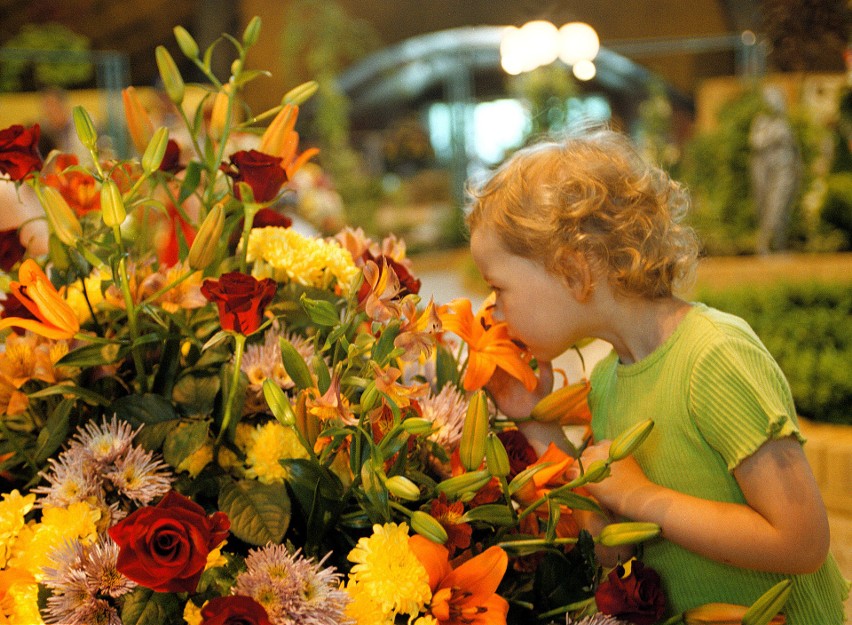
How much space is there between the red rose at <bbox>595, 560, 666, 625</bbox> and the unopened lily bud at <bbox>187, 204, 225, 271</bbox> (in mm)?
444

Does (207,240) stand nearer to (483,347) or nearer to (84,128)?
(84,128)

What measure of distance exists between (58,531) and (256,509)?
158 millimetres

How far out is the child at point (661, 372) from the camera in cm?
81

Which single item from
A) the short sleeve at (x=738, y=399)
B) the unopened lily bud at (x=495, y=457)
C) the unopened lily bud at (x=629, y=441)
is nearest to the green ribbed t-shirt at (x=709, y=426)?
the short sleeve at (x=738, y=399)

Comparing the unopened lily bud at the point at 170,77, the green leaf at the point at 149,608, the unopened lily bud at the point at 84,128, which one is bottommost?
the green leaf at the point at 149,608

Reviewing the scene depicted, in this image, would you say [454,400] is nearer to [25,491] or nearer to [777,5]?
[25,491]

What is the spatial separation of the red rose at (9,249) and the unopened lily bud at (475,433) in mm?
517

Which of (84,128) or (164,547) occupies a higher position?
(84,128)

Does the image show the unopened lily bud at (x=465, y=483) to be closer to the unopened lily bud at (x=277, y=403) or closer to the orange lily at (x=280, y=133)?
the unopened lily bud at (x=277, y=403)

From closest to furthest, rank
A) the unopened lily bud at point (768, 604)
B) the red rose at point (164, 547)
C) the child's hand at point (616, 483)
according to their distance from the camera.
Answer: the red rose at point (164, 547), the unopened lily bud at point (768, 604), the child's hand at point (616, 483)

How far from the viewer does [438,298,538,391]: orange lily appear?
2.94 ft

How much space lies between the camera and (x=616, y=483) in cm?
87

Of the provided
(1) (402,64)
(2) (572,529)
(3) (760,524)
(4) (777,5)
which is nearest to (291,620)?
(2) (572,529)

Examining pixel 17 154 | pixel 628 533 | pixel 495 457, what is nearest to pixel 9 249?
pixel 17 154
